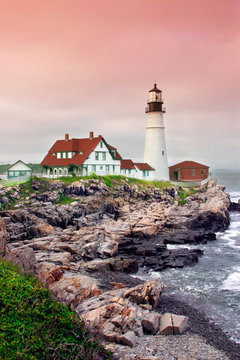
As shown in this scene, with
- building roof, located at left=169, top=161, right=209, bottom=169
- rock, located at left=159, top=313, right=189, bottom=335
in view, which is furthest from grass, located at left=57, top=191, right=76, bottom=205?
building roof, located at left=169, top=161, right=209, bottom=169

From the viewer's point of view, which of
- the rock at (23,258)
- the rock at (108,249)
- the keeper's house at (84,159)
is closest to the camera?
the rock at (23,258)

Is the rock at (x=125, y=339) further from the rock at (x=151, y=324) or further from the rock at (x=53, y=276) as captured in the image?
the rock at (x=53, y=276)

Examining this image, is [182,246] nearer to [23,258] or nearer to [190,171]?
[23,258]

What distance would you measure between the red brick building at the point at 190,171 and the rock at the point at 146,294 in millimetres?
46546

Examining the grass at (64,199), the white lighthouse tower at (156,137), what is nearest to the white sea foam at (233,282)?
the grass at (64,199)

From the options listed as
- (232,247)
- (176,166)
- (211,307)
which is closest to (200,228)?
(232,247)

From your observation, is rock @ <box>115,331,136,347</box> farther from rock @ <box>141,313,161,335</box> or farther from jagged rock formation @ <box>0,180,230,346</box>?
rock @ <box>141,313,161,335</box>

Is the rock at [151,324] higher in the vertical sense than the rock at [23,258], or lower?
lower

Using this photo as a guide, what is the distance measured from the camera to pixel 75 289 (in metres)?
15.0

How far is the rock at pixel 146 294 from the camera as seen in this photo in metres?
14.9

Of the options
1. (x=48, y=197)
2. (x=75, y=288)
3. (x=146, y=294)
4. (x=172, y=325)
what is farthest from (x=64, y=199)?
(x=172, y=325)

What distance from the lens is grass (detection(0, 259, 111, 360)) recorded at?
8883 mm

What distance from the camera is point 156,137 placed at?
5397cm

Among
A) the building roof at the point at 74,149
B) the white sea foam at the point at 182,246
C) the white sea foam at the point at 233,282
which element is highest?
the building roof at the point at 74,149
